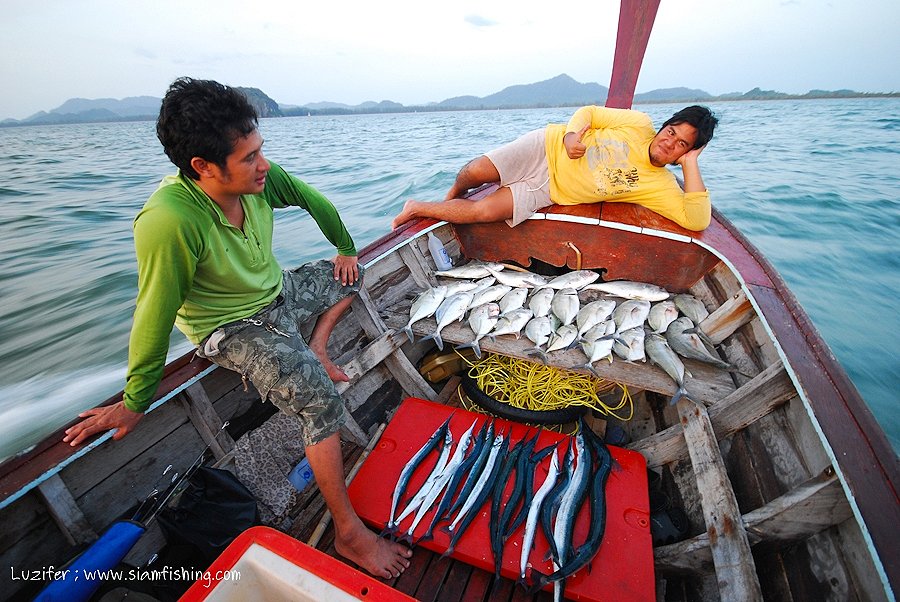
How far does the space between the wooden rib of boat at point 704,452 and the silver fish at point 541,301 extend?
55 cm

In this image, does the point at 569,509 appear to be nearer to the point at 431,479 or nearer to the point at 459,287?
the point at 431,479

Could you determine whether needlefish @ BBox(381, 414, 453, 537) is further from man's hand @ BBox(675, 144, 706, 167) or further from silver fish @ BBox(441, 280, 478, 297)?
man's hand @ BBox(675, 144, 706, 167)

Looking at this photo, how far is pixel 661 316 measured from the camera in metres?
3.52

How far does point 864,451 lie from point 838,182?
1731cm

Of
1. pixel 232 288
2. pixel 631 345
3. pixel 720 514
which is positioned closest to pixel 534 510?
pixel 720 514

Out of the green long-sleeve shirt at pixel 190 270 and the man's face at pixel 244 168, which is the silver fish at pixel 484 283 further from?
the man's face at pixel 244 168

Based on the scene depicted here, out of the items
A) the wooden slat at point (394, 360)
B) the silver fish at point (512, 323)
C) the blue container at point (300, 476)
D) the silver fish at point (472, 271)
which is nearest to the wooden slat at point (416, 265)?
the silver fish at point (472, 271)

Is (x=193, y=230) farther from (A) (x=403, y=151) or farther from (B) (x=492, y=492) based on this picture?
(A) (x=403, y=151)

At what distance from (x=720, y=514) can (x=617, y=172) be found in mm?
3230

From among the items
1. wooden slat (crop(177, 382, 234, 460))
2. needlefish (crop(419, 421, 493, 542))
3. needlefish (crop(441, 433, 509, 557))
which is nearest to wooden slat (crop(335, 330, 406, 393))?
wooden slat (crop(177, 382, 234, 460))

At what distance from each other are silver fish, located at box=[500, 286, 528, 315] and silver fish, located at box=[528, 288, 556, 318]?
0.29 feet

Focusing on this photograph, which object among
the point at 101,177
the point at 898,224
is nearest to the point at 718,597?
the point at 898,224

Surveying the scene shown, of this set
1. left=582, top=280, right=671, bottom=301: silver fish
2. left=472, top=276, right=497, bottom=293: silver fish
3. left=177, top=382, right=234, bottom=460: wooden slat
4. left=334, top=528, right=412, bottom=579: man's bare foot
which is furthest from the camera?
left=472, top=276, right=497, bottom=293: silver fish

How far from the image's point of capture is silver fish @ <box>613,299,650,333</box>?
11.3 ft
